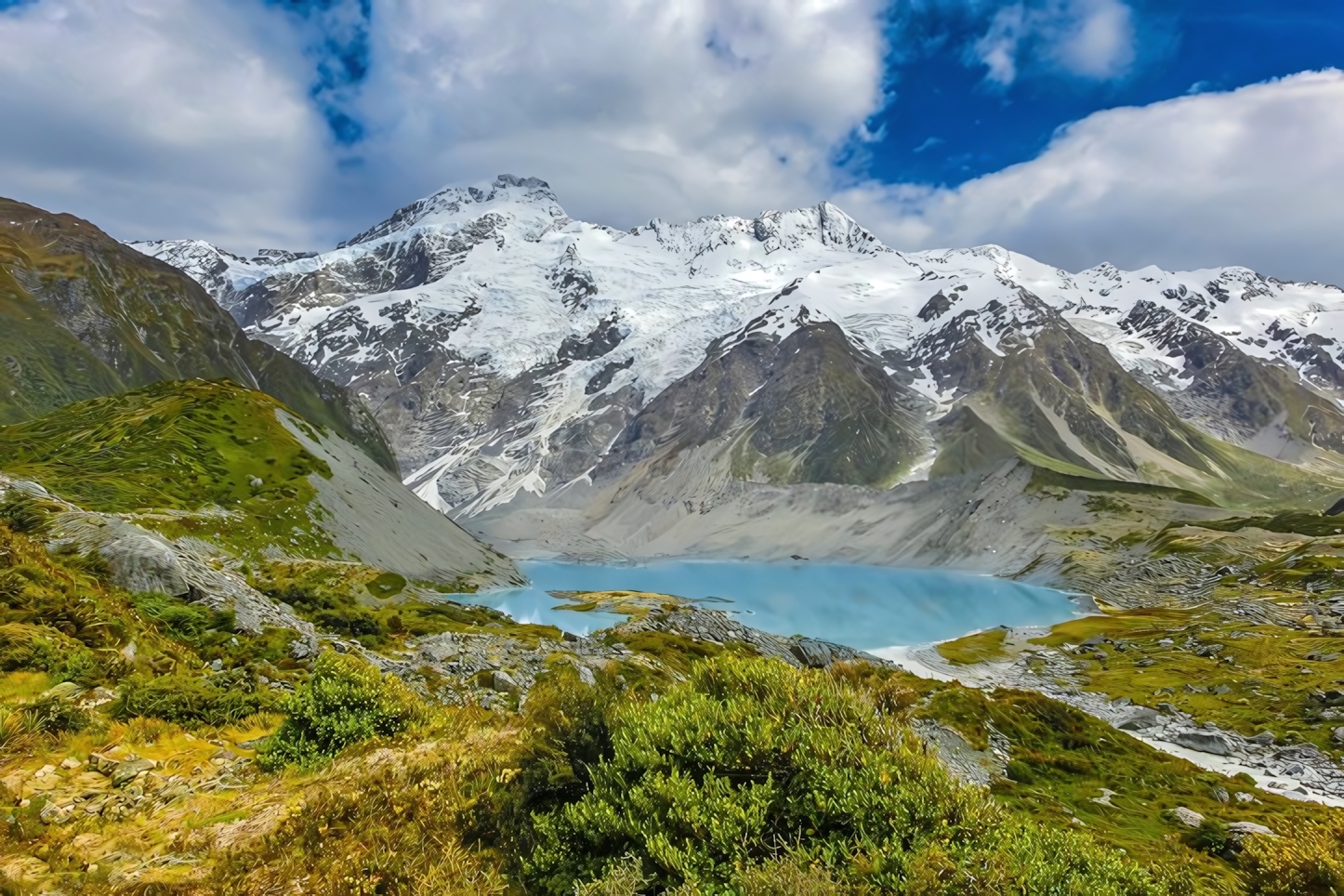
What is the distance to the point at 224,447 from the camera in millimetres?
75312

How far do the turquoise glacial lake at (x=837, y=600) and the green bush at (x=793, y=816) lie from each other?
67.5m

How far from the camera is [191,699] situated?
14727 mm

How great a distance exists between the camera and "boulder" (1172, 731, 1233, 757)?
38.8 m

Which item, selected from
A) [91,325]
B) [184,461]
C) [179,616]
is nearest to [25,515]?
[179,616]

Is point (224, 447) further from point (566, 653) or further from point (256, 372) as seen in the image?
point (256, 372)

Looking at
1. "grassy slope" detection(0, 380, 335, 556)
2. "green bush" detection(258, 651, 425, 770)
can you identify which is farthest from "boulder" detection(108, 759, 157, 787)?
"grassy slope" detection(0, 380, 335, 556)

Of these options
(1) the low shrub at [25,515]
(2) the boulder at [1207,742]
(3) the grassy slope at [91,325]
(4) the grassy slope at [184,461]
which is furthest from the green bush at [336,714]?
(3) the grassy slope at [91,325]

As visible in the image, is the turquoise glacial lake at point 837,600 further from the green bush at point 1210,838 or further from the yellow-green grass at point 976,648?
the green bush at point 1210,838

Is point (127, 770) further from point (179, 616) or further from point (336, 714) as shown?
point (179, 616)

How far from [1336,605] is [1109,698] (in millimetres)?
51563

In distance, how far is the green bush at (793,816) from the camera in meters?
8.60

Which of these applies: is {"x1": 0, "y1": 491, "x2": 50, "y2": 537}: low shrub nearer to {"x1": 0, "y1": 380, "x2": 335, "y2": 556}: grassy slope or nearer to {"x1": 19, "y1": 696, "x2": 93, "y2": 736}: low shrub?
{"x1": 19, "y1": 696, "x2": 93, "y2": 736}: low shrub

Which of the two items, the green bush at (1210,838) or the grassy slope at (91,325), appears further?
the grassy slope at (91,325)

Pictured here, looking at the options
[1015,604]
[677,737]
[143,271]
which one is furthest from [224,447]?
[143,271]
